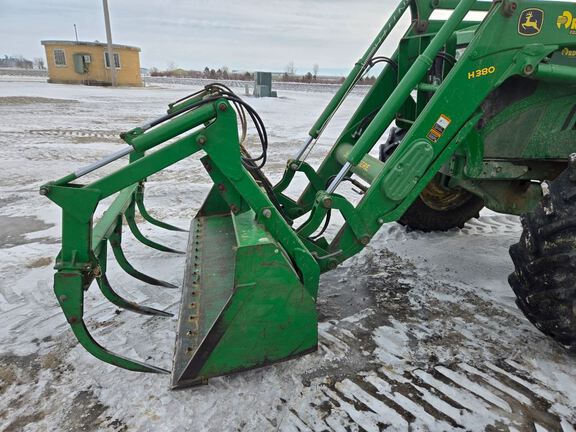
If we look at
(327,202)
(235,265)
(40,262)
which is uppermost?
(327,202)

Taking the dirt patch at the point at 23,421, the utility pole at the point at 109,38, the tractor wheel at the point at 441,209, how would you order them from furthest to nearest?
the utility pole at the point at 109,38 → the tractor wheel at the point at 441,209 → the dirt patch at the point at 23,421

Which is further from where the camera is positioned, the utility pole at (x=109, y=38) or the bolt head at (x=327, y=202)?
the utility pole at (x=109, y=38)

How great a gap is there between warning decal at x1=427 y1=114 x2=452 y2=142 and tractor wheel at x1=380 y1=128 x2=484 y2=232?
148 centimetres

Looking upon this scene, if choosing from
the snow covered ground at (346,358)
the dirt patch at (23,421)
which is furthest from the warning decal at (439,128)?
the dirt patch at (23,421)

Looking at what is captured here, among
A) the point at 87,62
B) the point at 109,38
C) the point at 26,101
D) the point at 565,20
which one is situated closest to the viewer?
the point at 565,20

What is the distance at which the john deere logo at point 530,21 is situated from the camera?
223 centimetres

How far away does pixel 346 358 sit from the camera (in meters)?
2.40

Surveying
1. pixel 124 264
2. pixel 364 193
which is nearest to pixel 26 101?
pixel 124 264

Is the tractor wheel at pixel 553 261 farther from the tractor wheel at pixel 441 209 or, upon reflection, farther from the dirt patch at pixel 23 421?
the dirt patch at pixel 23 421

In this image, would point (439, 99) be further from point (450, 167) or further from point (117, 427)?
point (117, 427)

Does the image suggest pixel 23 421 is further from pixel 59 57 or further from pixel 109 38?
pixel 59 57

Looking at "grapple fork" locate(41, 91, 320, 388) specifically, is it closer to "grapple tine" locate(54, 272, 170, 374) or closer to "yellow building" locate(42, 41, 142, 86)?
"grapple tine" locate(54, 272, 170, 374)

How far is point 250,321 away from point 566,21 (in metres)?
2.40

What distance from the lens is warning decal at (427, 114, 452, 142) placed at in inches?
89.1
